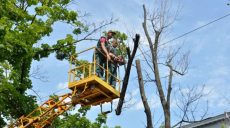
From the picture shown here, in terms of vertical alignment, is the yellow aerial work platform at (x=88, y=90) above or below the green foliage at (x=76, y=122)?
below

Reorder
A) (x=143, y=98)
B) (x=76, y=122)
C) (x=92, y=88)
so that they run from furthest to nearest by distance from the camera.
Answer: (x=76, y=122) < (x=143, y=98) < (x=92, y=88)

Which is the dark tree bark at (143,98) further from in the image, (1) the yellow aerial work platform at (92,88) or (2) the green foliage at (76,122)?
(2) the green foliage at (76,122)

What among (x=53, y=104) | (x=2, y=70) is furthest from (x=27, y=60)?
(x=53, y=104)

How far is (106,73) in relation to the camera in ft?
43.7

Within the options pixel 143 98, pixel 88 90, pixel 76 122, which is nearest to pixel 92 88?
pixel 88 90

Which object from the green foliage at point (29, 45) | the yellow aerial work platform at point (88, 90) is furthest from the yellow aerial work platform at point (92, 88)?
the green foliage at point (29, 45)

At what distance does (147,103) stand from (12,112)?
6819 millimetres

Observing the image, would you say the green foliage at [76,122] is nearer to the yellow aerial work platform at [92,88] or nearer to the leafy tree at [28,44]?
the leafy tree at [28,44]

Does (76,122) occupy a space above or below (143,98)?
above

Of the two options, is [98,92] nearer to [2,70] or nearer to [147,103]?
[147,103]

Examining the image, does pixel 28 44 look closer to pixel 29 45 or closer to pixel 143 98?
pixel 29 45

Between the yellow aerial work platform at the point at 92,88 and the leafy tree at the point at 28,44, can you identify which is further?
the leafy tree at the point at 28,44

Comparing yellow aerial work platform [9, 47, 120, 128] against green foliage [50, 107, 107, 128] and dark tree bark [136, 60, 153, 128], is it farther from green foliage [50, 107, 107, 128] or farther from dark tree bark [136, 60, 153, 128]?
green foliage [50, 107, 107, 128]

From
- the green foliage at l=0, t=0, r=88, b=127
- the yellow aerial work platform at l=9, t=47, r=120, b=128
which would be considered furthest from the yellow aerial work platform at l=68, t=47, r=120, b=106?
the green foliage at l=0, t=0, r=88, b=127
